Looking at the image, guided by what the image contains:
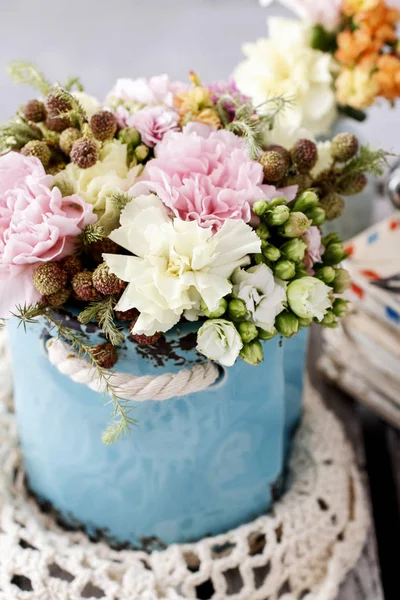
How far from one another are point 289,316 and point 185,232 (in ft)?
0.31

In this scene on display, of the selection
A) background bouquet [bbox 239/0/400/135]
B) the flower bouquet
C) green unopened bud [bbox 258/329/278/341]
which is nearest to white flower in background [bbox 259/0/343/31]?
background bouquet [bbox 239/0/400/135]

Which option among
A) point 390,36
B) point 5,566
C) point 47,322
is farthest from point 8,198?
point 390,36

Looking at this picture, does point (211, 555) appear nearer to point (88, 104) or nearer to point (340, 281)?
point (340, 281)

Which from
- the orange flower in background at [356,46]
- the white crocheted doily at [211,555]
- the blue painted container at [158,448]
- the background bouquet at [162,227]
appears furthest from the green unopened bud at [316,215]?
the orange flower in background at [356,46]

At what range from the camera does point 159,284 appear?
43 cm

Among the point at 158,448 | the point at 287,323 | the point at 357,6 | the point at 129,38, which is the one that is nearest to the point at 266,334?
the point at 287,323

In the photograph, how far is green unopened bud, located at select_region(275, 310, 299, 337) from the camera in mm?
462

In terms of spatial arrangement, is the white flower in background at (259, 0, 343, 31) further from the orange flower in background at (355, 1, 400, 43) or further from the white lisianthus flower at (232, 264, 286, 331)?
the white lisianthus flower at (232, 264, 286, 331)

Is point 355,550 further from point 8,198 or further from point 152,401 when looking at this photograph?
point 8,198

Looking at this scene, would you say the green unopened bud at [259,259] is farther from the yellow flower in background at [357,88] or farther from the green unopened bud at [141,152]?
the yellow flower in background at [357,88]

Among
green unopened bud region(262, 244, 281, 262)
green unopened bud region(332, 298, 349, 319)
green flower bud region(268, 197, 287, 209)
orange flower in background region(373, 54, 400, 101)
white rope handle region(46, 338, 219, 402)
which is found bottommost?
white rope handle region(46, 338, 219, 402)

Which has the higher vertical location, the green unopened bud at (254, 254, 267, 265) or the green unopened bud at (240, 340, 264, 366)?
the green unopened bud at (254, 254, 267, 265)

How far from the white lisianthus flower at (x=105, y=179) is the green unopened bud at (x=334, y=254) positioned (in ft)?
0.52

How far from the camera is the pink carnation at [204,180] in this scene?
18.2 inches
